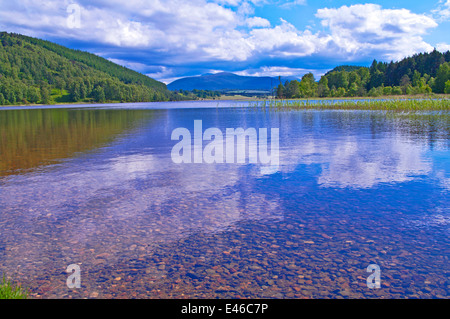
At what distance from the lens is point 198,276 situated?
23.6ft

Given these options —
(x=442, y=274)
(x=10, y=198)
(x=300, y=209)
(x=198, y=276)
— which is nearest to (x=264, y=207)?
(x=300, y=209)

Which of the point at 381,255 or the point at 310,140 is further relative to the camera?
the point at 310,140

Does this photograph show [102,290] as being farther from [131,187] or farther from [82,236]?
[131,187]

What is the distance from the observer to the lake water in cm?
694

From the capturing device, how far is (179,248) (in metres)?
8.48

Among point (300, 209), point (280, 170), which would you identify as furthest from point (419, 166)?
point (300, 209)

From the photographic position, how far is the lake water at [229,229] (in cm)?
694

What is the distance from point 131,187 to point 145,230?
493cm

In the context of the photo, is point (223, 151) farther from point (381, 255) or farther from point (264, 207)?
point (381, 255)

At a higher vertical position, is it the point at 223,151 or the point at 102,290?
the point at 223,151

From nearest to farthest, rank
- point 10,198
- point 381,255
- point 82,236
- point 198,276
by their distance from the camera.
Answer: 1. point 198,276
2. point 381,255
3. point 82,236
4. point 10,198

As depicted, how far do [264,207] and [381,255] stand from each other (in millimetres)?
4275

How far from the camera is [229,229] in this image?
9617 millimetres

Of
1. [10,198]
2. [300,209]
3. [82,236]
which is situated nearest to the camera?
[82,236]
